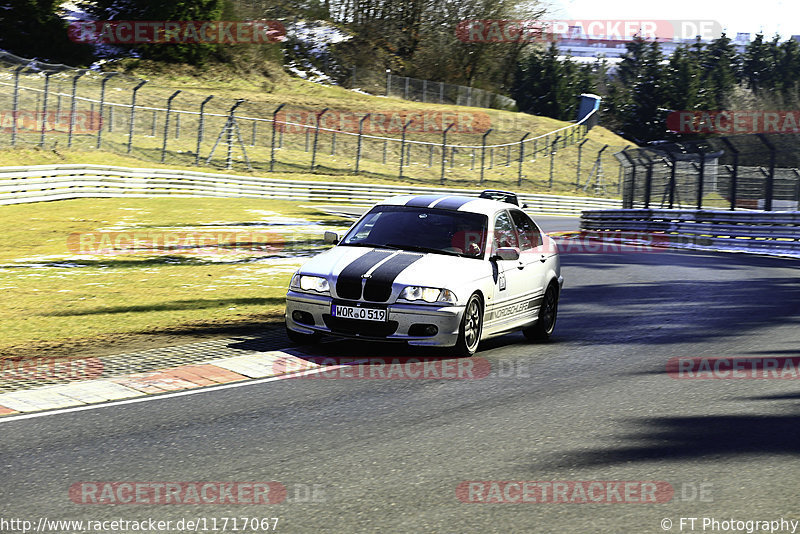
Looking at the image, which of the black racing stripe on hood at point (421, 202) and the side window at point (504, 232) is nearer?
the side window at point (504, 232)

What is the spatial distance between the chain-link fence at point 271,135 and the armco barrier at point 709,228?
10.0 metres

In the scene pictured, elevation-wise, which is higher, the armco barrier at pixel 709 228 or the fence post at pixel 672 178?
the fence post at pixel 672 178

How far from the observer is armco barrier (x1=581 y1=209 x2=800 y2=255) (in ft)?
86.5

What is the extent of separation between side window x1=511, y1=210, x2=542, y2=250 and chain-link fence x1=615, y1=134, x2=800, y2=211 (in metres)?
16.9

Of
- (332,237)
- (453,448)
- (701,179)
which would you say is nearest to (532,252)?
(332,237)

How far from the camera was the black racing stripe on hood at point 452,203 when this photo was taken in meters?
10.6

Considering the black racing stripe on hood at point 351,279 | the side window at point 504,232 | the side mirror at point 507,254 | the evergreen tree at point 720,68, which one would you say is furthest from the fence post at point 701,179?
the evergreen tree at point 720,68

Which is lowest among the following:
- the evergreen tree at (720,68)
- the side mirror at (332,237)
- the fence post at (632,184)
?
the side mirror at (332,237)

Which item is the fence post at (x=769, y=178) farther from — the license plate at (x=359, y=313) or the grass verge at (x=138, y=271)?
the license plate at (x=359, y=313)

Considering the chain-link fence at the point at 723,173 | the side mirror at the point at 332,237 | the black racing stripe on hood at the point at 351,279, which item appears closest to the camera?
the black racing stripe on hood at the point at 351,279

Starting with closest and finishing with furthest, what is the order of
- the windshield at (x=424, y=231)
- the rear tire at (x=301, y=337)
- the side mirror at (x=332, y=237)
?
the rear tire at (x=301, y=337)
the windshield at (x=424, y=231)
the side mirror at (x=332, y=237)

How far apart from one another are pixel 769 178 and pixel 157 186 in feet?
65.2

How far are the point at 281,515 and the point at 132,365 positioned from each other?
4.41m

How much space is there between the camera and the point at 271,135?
Answer: 52.1 meters
